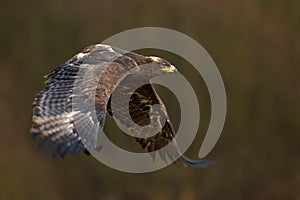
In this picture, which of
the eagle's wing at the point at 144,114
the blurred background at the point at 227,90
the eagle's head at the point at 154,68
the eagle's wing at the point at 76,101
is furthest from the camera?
the blurred background at the point at 227,90

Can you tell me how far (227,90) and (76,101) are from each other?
21.9ft

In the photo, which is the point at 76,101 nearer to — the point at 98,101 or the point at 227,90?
the point at 98,101

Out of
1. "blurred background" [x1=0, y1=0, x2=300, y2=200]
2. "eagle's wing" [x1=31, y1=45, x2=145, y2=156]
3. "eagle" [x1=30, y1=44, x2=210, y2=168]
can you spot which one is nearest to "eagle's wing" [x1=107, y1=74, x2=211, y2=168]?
"eagle" [x1=30, y1=44, x2=210, y2=168]

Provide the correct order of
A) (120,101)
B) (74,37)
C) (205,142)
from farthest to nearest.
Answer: (74,37) < (205,142) < (120,101)

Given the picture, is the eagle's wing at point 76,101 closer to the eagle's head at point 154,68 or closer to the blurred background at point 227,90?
the eagle's head at point 154,68

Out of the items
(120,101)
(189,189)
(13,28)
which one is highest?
(120,101)

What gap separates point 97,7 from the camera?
48.3 feet

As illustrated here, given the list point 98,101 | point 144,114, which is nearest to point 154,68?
point 144,114

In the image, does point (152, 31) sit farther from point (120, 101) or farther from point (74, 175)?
point (120, 101)

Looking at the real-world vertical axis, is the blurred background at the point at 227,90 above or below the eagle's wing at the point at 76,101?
below

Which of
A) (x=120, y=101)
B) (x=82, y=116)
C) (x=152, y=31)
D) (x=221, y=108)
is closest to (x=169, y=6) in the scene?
(x=152, y=31)

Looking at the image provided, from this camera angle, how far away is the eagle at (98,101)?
721cm

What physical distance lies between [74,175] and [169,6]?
270 centimetres

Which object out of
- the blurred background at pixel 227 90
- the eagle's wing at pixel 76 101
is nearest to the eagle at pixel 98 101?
the eagle's wing at pixel 76 101
